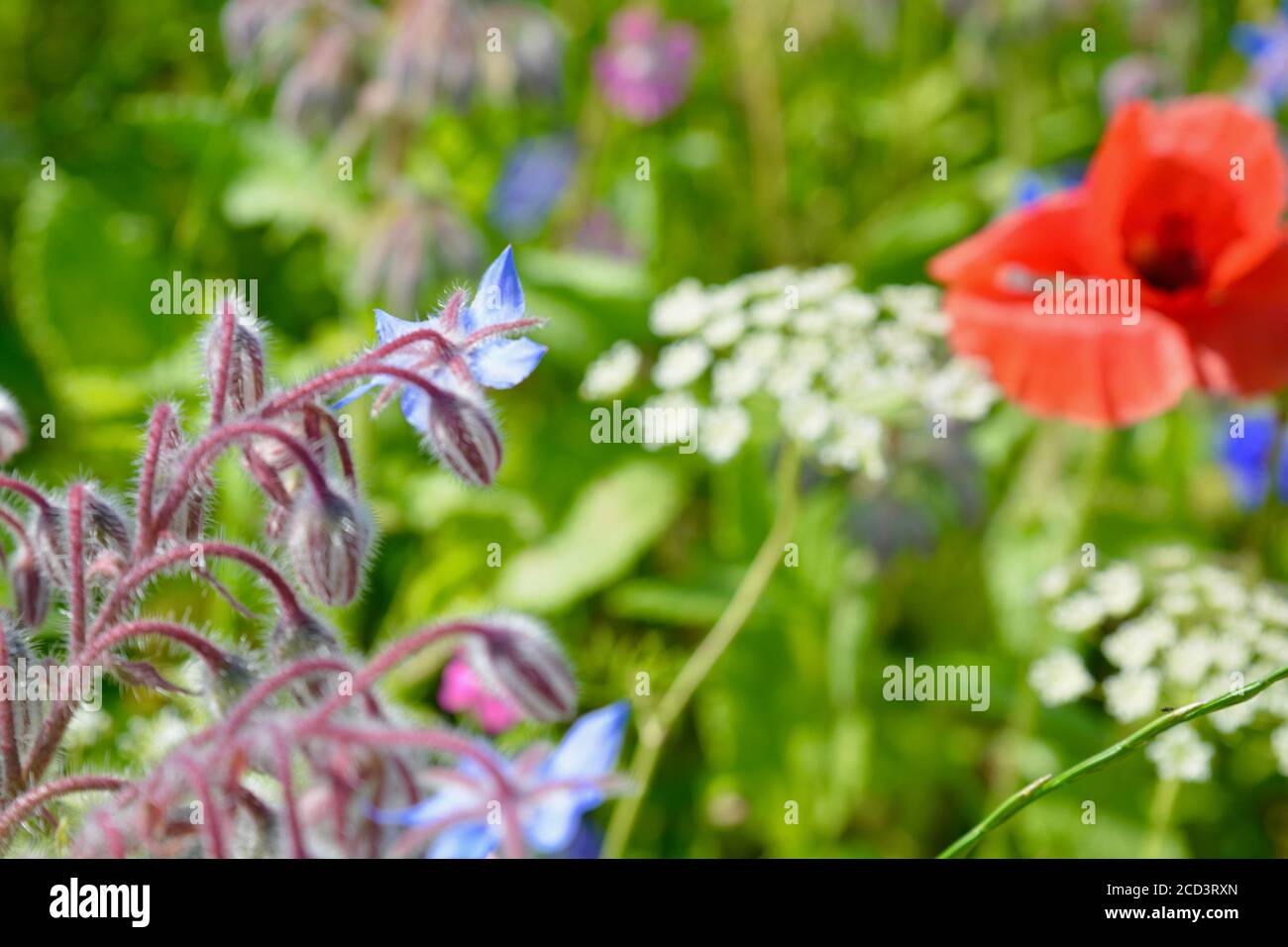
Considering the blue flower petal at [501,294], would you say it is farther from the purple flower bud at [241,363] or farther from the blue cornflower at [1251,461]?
the blue cornflower at [1251,461]

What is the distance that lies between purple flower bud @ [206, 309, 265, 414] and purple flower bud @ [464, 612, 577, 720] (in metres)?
0.16

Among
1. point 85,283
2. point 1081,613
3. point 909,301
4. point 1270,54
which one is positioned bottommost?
point 1081,613

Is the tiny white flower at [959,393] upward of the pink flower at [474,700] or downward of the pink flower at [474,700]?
upward

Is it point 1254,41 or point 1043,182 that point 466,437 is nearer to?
point 1043,182

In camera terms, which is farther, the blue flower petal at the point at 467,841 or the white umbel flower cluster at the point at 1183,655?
the white umbel flower cluster at the point at 1183,655

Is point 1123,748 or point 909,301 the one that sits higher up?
point 909,301

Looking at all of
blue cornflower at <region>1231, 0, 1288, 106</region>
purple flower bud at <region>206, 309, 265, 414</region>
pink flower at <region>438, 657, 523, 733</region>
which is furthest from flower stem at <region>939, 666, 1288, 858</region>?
blue cornflower at <region>1231, 0, 1288, 106</region>

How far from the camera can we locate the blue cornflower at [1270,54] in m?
2.43

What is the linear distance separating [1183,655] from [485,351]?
2.44 feet

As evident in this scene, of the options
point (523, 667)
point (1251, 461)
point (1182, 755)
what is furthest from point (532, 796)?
point (1251, 461)

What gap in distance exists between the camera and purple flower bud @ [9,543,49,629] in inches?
31.9

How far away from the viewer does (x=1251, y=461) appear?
2.17 metres

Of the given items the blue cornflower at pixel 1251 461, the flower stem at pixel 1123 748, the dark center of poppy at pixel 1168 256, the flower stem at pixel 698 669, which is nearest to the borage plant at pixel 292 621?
the flower stem at pixel 1123 748
